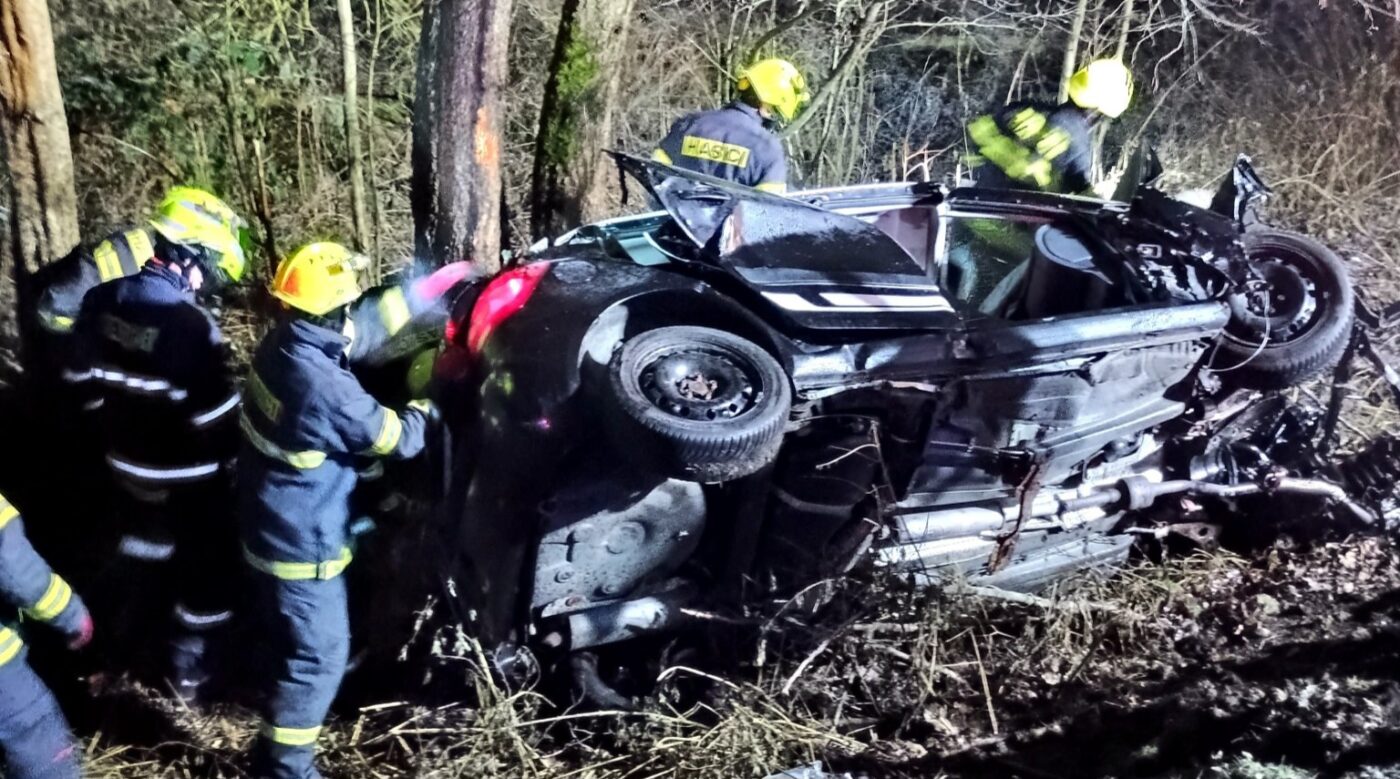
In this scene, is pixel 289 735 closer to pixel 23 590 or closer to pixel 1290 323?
pixel 23 590

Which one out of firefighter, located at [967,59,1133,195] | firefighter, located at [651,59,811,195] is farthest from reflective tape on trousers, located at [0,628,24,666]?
firefighter, located at [967,59,1133,195]

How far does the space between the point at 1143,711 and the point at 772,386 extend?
1.74 metres

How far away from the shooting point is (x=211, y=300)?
3678mm

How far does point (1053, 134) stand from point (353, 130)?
153 inches

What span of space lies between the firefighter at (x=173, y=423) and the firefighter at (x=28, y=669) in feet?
1.52

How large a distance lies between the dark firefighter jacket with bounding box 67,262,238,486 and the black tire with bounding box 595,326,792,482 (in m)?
1.32

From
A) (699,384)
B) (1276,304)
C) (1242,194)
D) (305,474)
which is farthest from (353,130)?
(1276,304)

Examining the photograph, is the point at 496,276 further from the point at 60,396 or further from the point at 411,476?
the point at 60,396

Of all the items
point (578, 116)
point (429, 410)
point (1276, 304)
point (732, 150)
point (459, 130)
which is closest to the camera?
point (429, 410)

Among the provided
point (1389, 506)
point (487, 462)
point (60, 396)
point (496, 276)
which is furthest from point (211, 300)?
point (1389, 506)

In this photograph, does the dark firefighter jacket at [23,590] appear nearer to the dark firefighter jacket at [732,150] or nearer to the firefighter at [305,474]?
the firefighter at [305,474]

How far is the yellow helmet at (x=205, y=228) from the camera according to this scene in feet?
11.4

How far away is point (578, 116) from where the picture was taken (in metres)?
5.45

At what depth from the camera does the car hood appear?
330 centimetres
